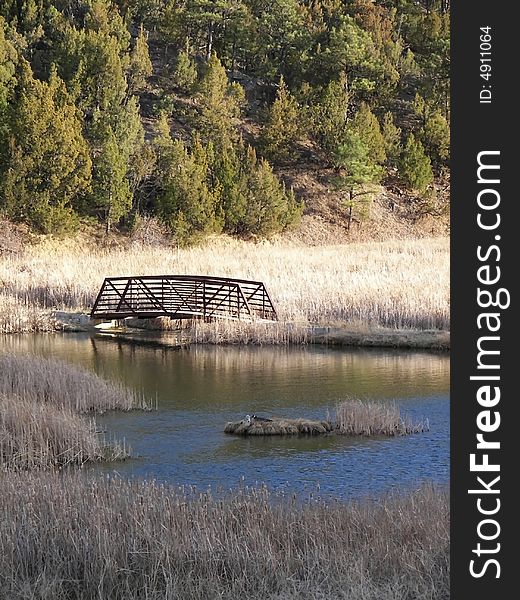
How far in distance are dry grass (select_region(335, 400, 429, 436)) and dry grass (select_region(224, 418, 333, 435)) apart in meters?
0.27

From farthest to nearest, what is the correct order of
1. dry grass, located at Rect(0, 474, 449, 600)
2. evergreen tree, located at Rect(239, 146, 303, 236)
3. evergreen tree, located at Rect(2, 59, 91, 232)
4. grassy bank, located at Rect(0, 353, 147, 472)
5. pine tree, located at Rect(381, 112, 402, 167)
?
pine tree, located at Rect(381, 112, 402, 167) → evergreen tree, located at Rect(239, 146, 303, 236) → evergreen tree, located at Rect(2, 59, 91, 232) → grassy bank, located at Rect(0, 353, 147, 472) → dry grass, located at Rect(0, 474, 449, 600)

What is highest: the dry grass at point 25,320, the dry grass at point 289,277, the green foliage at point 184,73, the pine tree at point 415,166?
the green foliage at point 184,73

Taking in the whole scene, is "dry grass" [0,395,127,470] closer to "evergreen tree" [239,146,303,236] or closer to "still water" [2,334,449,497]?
"still water" [2,334,449,497]

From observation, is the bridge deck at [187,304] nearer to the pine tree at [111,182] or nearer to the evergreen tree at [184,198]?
the pine tree at [111,182]

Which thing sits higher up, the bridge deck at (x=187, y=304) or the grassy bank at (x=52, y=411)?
the bridge deck at (x=187, y=304)

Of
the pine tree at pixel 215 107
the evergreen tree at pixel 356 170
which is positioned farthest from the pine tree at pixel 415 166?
the pine tree at pixel 215 107

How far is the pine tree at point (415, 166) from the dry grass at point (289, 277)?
13.0m

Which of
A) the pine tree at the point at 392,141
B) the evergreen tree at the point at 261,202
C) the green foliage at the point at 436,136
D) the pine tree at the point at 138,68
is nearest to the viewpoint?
the evergreen tree at the point at 261,202

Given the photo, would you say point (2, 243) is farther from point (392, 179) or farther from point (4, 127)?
point (392, 179)

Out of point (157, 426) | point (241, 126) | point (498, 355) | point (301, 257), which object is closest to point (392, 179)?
point (241, 126)

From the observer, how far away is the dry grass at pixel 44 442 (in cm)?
1209

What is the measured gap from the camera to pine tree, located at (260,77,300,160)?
53031mm


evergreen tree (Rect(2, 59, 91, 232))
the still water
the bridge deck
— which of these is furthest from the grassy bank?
evergreen tree (Rect(2, 59, 91, 232))

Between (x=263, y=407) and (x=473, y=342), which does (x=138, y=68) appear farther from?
(x=473, y=342)
